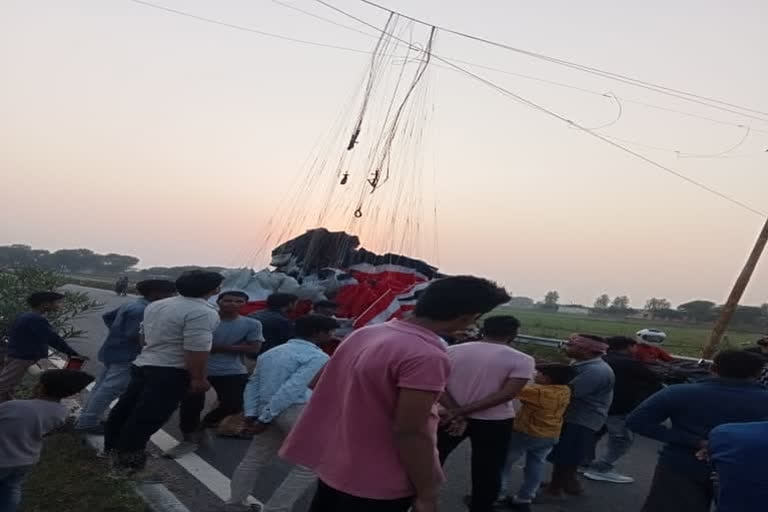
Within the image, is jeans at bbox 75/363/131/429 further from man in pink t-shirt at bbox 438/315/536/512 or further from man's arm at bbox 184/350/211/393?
man in pink t-shirt at bbox 438/315/536/512

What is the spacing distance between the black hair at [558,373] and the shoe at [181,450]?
3.14m

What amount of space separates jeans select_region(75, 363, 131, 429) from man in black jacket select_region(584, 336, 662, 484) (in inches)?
174

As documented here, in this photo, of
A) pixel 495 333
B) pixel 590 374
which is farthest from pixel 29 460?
pixel 590 374

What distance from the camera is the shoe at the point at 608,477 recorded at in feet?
20.9

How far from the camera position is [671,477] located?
147 inches

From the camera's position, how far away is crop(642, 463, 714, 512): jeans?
3.63m

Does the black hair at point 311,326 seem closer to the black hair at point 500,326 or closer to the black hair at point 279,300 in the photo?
the black hair at point 500,326

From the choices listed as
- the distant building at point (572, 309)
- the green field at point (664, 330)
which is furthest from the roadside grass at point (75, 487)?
the distant building at point (572, 309)

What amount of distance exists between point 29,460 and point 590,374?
161 inches

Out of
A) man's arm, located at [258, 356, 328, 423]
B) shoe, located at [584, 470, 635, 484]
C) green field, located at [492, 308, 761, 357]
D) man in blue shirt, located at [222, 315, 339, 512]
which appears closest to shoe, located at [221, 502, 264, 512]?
man in blue shirt, located at [222, 315, 339, 512]

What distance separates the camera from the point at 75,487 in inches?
188

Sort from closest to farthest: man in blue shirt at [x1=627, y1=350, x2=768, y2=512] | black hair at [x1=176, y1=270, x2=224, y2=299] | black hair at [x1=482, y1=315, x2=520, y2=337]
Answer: man in blue shirt at [x1=627, y1=350, x2=768, y2=512] < black hair at [x1=482, y1=315, x2=520, y2=337] < black hair at [x1=176, y1=270, x2=224, y2=299]

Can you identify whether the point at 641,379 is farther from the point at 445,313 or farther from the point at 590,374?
the point at 445,313

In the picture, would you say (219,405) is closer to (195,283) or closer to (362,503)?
(195,283)
